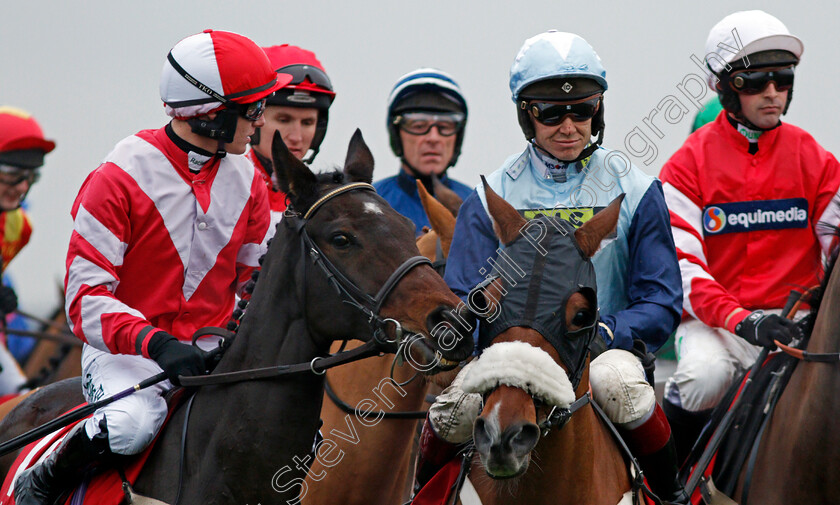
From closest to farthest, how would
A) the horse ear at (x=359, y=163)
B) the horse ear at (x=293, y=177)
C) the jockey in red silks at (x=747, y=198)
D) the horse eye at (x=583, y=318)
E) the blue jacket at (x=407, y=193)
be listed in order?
1. the horse eye at (x=583, y=318)
2. the horse ear at (x=293, y=177)
3. the horse ear at (x=359, y=163)
4. the jockey in red silks at (x=747, y=198)
5. the blue jacket at (x=407, y=193)

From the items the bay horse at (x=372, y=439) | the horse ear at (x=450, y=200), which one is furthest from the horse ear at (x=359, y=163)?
the horse ear at (x=450, y=200)

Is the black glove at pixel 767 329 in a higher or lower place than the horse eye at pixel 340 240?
lower

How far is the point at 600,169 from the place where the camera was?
379cm

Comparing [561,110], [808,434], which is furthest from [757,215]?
[561,110]

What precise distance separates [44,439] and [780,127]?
3747 millimetres

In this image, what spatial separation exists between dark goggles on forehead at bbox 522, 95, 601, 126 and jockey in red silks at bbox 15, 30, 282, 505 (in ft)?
3.36

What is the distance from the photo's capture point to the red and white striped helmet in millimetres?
3670

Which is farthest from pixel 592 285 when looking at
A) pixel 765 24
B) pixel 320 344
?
pixel 765 24

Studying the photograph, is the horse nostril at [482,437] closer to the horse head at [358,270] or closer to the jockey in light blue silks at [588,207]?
the horse head at [358,270]

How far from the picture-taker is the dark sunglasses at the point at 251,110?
12.3 ft

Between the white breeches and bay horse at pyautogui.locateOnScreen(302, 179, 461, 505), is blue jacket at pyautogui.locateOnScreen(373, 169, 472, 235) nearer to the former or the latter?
bay horse at pyautogui.locateOnScreen(302, 179, 461, 505)

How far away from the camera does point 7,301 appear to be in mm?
7234

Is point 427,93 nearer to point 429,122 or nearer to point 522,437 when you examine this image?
point 429,122

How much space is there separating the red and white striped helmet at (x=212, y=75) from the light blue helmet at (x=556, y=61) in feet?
3.18
